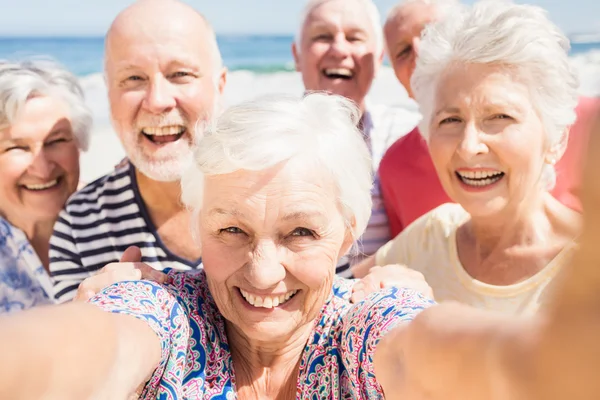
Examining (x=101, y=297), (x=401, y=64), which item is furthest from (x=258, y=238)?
(x=401, y=64)

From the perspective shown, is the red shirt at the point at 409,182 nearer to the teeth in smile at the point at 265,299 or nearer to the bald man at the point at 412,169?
the bald man at the point at 412,169

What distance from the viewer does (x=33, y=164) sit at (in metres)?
3.55

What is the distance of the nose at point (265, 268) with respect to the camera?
1.95m

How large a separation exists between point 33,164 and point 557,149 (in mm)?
2400

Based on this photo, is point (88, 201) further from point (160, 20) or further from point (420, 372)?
point (420, 372)

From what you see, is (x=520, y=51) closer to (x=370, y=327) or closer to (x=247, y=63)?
(x=370, y=327)

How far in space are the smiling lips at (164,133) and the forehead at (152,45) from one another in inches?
11.7

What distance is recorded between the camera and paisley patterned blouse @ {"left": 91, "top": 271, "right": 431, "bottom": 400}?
1805 mm

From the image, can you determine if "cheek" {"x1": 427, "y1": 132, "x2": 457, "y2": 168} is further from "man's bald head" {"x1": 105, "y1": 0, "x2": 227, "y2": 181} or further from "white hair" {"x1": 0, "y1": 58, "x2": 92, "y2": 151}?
"white hair" {"x1": 0, "y1": 58, "x2": 92, "y2": 151}

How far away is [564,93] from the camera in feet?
8.81

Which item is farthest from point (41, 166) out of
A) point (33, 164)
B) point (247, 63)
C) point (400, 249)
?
point (247, 63)

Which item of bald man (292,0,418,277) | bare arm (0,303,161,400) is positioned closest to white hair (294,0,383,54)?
bald man (292,0,418,277)

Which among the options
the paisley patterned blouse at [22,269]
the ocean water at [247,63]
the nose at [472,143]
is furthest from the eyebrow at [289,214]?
the ocean water at [247,63]

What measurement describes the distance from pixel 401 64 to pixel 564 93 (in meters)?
1.73
